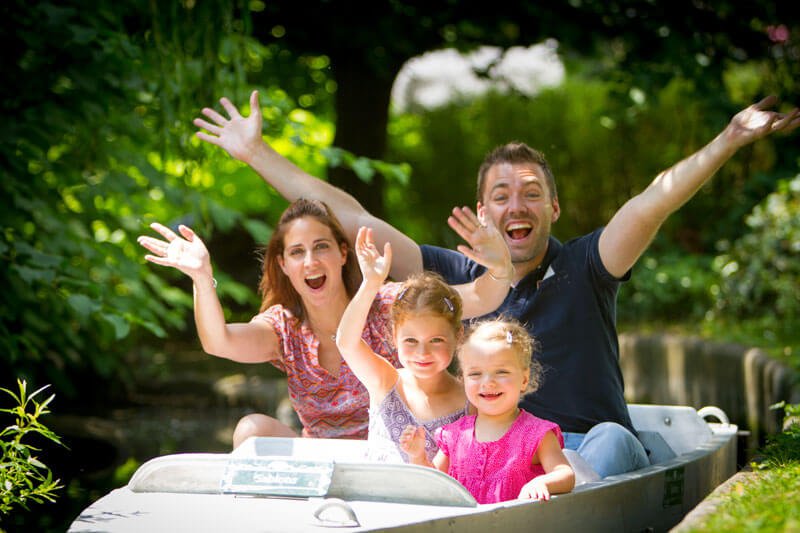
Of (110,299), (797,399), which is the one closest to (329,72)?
(110,299)

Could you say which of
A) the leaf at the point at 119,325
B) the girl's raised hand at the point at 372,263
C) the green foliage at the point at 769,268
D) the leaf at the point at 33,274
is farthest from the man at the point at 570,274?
the green foliage at the point at 769,268

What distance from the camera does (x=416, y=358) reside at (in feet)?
11.7

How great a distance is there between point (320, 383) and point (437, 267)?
68cm

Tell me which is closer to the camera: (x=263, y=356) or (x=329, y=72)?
(x=263, y=356)

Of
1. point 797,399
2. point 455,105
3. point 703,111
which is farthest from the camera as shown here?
point 455,105

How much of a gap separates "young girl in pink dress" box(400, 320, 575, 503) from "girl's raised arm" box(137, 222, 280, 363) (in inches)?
29.3

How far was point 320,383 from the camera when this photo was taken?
3.98 metres

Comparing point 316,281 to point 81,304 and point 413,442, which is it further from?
point 81,304

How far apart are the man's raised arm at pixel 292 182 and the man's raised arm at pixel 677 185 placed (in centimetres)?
75

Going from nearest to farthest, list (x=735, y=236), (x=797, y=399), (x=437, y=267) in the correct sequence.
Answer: (x=437, y=267)
(x=797, y=399)
(x=735, y=236)

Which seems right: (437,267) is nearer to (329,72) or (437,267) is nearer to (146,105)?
(146,105)

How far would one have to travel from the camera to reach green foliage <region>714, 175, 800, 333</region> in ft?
26.4

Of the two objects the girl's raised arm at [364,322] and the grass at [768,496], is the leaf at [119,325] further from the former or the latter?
the grass at [768,496]

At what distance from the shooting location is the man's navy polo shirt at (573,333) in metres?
4.01
